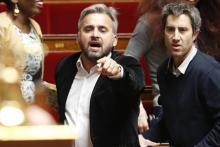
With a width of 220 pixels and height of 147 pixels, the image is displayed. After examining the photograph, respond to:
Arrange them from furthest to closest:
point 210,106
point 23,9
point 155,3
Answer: point 155,3 → point 23,9 → point 210,106

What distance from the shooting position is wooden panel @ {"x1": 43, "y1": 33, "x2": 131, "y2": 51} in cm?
125

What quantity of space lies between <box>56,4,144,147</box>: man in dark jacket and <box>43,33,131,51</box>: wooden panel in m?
Result: 0.49

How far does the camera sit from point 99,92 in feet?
2.26

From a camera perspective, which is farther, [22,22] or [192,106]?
[22,22]

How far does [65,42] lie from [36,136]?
3.47 ft

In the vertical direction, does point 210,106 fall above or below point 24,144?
below

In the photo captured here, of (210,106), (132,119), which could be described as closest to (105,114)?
(132,119)

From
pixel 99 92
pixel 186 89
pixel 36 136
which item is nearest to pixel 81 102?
pixel 99 92

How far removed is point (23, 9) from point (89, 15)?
15cm

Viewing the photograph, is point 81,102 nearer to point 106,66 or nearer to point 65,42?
point 106,66

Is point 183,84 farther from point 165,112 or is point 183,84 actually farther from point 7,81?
point 7,81

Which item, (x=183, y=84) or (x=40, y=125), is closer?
(x=40, y=125)

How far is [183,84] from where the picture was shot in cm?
72

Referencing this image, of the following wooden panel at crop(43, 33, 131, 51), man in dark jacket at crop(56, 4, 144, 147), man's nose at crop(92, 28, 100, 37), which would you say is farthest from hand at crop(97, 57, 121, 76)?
wooden panel at crop(43, 33, 131, 51)
